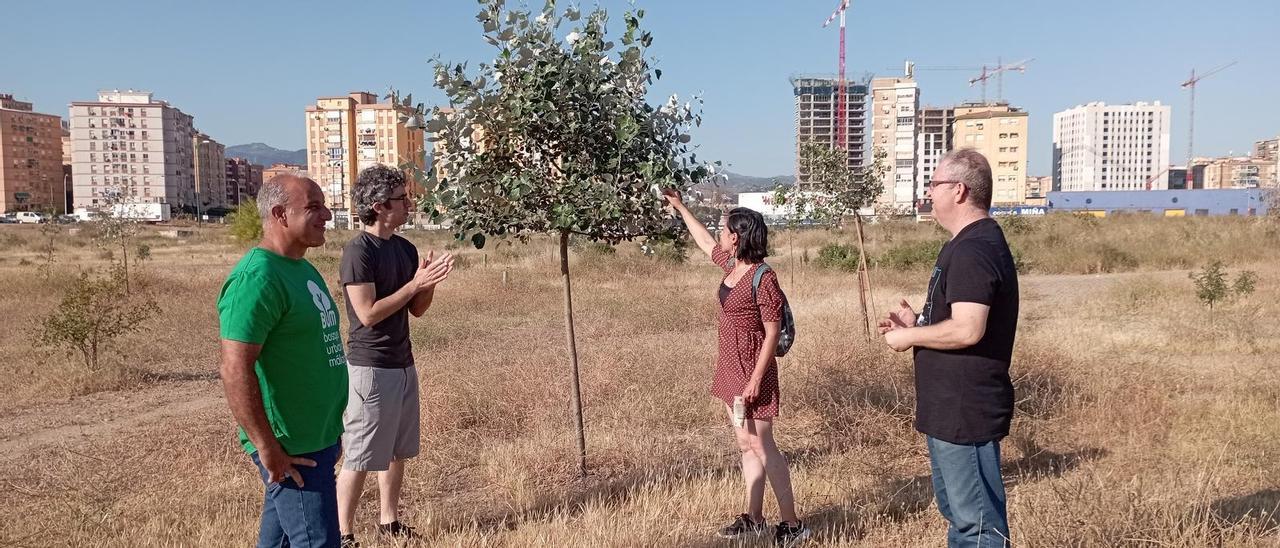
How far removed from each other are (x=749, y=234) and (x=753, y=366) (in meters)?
0.67

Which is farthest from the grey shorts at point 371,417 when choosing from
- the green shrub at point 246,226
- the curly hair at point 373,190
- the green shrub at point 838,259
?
the green shrub at point 246,226

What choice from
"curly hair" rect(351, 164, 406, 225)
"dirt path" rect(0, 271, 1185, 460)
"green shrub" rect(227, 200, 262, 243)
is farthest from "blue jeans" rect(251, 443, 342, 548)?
"green shrub" rect(227, 200, 262, 243)

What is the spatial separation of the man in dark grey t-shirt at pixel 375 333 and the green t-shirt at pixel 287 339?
89 centimetres

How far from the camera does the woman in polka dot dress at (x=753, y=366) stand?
3891 mm

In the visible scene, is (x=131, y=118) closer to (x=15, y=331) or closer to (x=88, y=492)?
(x=15, y=331)

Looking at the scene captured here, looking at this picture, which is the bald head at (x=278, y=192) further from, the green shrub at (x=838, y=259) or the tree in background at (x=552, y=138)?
the green shrub at (x=838, y=259)

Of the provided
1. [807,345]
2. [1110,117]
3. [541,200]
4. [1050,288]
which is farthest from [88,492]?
[1110,117]

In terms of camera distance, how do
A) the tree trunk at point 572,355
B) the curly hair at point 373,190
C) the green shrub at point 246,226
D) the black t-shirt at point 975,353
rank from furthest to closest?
the green shrub at point 246,226 < the tree trunk at point 572,355 < the curly hair at point 373,190 < the black t-shirt at point 975,353

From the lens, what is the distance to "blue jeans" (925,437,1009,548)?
9.31ft

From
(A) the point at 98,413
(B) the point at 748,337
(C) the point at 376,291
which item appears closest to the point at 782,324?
(B) the point at 748,337

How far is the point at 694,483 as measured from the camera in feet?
15.6

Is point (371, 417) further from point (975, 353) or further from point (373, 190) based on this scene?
point (975, 353)

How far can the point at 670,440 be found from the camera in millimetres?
6023

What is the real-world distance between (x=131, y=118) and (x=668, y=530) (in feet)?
416
